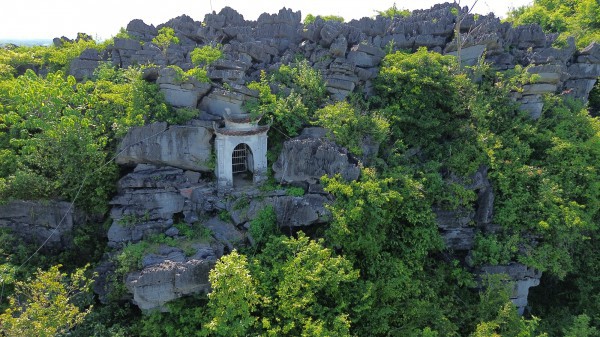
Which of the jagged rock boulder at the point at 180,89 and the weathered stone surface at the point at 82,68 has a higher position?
the weathered stone surface at the point at 82,68

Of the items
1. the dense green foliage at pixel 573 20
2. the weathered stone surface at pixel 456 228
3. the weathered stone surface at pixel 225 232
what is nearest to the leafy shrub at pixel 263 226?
the weathered stone surface at pixel 225 232

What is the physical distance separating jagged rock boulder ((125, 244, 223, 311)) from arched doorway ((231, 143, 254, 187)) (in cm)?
373

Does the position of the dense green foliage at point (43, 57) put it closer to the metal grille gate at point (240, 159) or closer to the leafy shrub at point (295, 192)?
the metal grille gate at point (240, 159)

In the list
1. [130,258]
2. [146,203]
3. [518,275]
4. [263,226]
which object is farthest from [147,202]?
[518,275]

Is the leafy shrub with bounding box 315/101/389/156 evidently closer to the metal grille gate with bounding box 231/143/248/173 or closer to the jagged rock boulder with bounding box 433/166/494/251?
the metal grille gate with bounding box 231/143/248/173

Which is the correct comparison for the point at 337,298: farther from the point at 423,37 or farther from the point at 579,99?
the point at 579,99

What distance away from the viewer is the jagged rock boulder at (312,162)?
39.5ft

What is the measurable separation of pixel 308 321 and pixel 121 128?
27.1 feet

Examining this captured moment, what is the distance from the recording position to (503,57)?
56.3ft

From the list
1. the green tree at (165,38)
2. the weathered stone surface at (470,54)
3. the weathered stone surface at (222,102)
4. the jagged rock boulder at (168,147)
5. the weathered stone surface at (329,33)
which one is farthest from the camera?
the weathered stone surface at (470,54)

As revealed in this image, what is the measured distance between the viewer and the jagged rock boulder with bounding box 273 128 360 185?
1203 cm

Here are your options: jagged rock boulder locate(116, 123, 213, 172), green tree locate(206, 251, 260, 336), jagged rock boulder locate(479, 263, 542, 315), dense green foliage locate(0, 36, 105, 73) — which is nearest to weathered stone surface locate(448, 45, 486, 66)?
jagged rock boulder locate(479, 263, 542, 315)

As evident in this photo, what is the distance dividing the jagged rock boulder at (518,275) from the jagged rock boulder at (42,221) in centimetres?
1336

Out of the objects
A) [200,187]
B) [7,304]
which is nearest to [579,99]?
[200,187]
